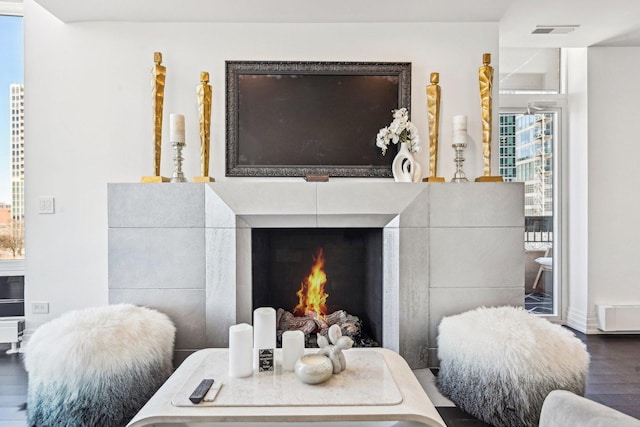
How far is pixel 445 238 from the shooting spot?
106 inches

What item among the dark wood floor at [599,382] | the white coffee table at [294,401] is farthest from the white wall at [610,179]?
the white coffee table at [294,401]

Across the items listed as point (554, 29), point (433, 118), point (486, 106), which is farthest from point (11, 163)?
point (554, 29)

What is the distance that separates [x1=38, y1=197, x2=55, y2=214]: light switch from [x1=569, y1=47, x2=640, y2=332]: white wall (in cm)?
445

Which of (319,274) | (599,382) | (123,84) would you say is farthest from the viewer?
(319,274)

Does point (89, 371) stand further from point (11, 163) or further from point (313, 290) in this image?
point (11, 163)

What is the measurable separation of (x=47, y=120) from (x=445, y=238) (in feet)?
9.93

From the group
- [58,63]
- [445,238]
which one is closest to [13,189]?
[58,63]

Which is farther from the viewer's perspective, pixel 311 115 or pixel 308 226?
pixel 311 115

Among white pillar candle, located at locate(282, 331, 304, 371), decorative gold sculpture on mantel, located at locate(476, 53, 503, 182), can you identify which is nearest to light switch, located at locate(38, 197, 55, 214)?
white pillar candle, located at locate(282, 331, 304, 371)

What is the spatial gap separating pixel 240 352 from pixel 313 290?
54.9 inches

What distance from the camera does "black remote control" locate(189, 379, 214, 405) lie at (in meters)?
1.52

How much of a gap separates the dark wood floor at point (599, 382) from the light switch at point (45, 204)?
109cm

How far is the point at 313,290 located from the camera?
122 inches

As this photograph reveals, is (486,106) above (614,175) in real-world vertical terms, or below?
above
